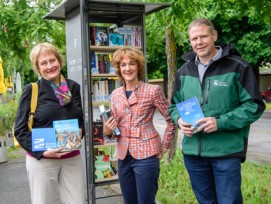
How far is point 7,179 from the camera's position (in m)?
7.41

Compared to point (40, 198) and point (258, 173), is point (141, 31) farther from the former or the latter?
point (258, 173)

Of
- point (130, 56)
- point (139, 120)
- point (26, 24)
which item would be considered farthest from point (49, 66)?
point (26, 24)

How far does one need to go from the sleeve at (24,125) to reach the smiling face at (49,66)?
179 mm

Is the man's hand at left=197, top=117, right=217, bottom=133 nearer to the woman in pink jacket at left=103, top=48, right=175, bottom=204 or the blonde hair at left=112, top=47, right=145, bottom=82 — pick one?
the woman in pink jacket at left=103, top=48, right=175, bottom=204

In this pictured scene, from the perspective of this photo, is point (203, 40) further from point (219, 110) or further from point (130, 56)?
point (130, 56)

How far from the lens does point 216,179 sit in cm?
304

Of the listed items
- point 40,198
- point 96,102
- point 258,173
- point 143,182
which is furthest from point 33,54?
point 258,173

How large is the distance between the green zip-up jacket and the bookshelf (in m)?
1.85

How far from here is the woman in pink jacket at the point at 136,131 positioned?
3.35 m

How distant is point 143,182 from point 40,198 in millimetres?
897

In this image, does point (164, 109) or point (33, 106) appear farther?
point (164, 109)

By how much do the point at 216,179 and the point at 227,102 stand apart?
0.63m

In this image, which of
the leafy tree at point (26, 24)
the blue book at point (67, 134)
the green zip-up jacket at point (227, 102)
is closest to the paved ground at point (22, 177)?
the leafy tree at point (26, 24)

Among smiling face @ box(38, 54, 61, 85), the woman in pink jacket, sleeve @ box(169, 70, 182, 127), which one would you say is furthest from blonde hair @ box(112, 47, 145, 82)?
smiling face @ box(38, 54, 61, 85)
